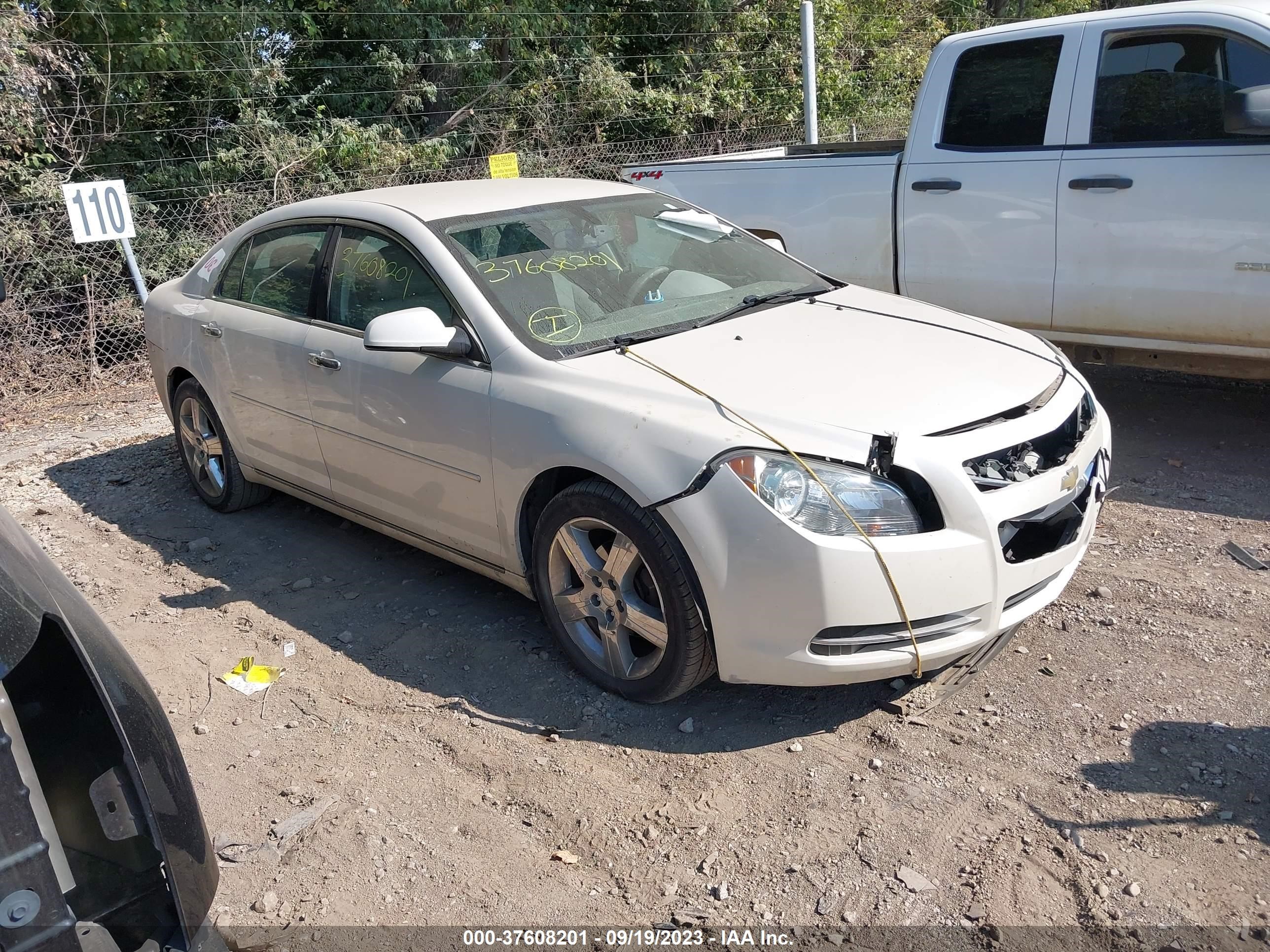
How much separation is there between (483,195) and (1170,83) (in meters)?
3.45

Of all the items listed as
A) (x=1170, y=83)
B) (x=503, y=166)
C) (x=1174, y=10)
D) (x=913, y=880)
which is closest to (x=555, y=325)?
(x=913, y=880)

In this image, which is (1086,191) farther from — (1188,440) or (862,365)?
(862,365)

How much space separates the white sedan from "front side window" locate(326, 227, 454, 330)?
0.01 metres

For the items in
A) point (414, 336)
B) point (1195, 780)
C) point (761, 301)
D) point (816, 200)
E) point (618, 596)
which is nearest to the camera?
point (1195, 780)

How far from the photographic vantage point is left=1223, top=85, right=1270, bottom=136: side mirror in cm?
496

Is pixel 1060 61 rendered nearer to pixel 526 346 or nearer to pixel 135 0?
pixel 526 346

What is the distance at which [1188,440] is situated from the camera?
19.4 ft

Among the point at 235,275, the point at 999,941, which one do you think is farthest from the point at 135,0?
the point at 999,941

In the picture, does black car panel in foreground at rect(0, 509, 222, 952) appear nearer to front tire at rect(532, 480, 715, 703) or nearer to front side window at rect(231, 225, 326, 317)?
front tire at rect(532, 480, 715, 703)

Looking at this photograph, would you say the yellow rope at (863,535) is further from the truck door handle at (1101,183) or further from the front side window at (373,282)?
the truck door handle at (1101,183)

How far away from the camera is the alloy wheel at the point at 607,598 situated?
3645 mm

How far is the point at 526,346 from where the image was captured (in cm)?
400

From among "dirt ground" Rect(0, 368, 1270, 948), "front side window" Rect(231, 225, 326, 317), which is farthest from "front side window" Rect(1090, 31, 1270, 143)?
"front side window" Rect(231, 225, 326, 317)

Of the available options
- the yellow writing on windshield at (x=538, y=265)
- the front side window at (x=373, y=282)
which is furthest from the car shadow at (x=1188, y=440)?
the front side window at (x=373, y=282)
